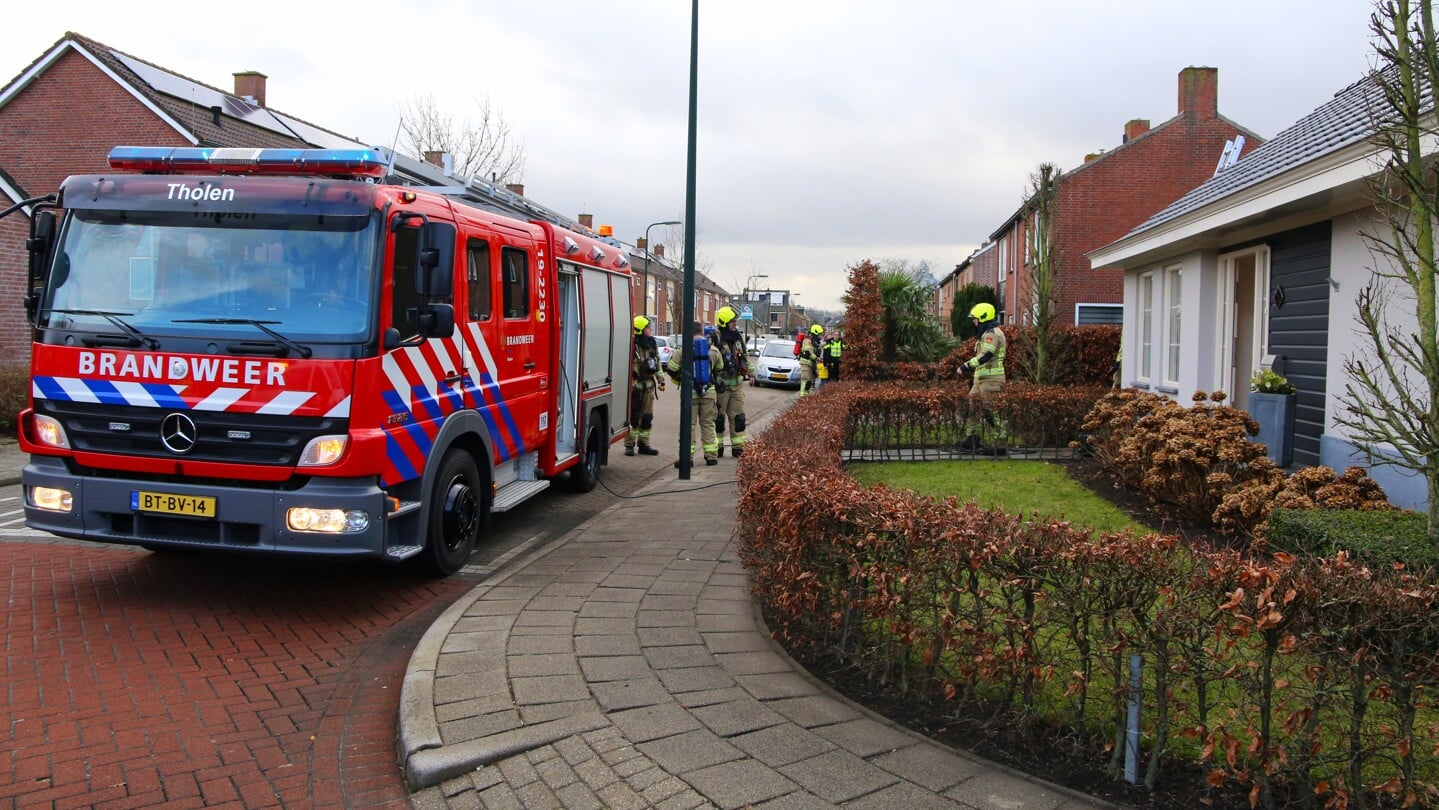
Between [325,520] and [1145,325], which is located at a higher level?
[1145,325]

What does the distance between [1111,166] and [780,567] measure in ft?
95.3

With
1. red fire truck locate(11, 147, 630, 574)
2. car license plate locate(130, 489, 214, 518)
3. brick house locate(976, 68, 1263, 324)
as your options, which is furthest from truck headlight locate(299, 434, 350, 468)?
brick house locate(976, 68, 1263, 324)

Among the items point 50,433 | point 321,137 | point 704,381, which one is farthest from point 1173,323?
point 321,137

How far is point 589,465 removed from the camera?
34.9 ft

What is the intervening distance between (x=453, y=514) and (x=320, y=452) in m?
1.48

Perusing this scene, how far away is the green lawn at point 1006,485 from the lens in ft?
27.6

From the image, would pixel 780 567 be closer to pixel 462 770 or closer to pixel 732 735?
pixel 732 735

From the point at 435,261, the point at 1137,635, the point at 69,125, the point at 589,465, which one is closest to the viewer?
the point at 1137,635

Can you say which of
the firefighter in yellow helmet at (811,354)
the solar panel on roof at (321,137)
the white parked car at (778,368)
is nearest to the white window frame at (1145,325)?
the firefighter in yellow helmet at (811,354)

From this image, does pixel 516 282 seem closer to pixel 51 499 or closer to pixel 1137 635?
pixel 51 499

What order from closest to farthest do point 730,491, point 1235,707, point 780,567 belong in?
point 1235,707
point 780,567
point 730,491

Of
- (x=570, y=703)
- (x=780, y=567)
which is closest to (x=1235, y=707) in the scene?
(x=780, y=567)

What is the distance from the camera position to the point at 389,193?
593 cm

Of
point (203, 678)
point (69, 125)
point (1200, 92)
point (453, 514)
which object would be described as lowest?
point (203, 678)
